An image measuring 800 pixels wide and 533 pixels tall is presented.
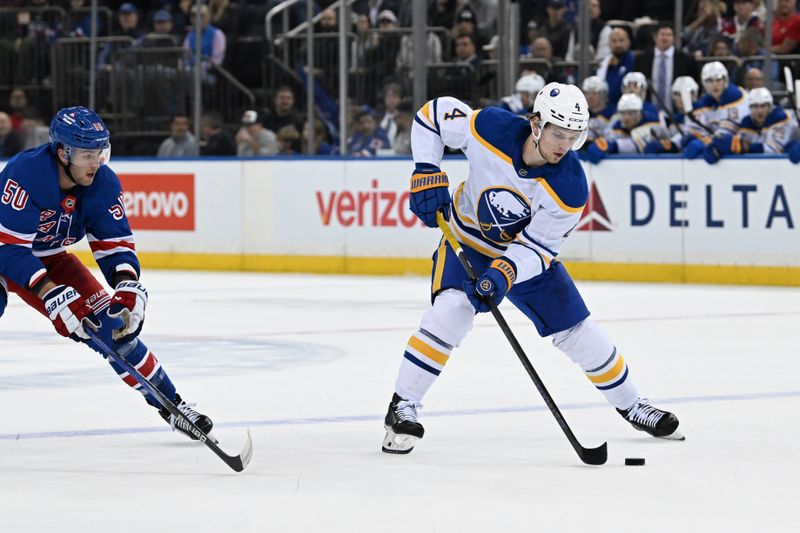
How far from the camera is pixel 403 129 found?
518 inches

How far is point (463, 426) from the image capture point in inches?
219

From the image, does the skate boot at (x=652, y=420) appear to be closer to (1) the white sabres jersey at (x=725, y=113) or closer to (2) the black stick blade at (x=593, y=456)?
(2) the black stick blade at (x=593, y=456)

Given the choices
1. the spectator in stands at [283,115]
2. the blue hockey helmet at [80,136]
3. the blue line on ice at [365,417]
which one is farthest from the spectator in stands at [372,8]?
the blue hockey helmet at [80,136]

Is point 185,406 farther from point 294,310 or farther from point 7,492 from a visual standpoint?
point 294,310

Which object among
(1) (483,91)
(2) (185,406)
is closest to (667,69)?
(1) (483,91)

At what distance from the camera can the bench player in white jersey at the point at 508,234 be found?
5.05 m

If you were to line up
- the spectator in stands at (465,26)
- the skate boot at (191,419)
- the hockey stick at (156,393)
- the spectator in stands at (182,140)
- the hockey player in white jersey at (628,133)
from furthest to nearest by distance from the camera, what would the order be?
the spectator in stands at (182,140) → the spectator in stands at (465,26) → the hockey player in white jersey at (628,133) → the skate boot at (191,419) → the hockey stick at (156,393)

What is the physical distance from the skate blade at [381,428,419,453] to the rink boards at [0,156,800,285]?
23.4ft

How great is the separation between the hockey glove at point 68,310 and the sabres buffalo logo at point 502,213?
129 cm

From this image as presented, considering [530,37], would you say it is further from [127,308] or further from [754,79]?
[127,308]

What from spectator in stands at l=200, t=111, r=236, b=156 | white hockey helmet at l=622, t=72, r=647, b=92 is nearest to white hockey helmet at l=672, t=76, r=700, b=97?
white hockey helmet at l=622, t=72, r=647, b=92

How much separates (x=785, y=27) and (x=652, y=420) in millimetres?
7568

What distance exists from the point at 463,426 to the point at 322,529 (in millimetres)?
1786

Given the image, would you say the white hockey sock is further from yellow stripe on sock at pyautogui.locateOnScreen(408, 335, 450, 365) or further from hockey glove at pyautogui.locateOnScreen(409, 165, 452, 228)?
hockey glove at pyautogui.locateOnScreen(409, 165, 452, 228)
